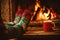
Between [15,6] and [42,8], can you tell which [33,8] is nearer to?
[42,8]

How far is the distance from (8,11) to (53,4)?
1.98ft

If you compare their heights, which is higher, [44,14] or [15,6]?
[15,6]

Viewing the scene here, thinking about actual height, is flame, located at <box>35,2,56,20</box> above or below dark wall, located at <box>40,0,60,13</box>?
below

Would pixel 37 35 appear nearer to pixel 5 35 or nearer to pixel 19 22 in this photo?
pixel 19 22

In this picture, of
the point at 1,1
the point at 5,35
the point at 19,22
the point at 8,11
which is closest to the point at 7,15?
the point at 8,11

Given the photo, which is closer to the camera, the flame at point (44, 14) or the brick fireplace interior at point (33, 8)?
the brick fireplace interior at point (33, 8)

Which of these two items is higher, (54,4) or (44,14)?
(54,4)

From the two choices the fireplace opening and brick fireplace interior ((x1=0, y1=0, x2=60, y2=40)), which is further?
the fireplace opening

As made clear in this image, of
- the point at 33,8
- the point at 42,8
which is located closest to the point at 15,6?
the point at 33,8

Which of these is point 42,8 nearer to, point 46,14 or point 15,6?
point 46,14

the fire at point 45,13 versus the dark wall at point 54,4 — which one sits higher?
the dark wall at point 54,4

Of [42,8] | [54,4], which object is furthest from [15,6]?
[54,4]

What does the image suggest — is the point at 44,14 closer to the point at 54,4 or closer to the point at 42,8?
the point at 42,8

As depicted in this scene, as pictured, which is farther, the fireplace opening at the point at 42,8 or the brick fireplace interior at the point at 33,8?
the fireplace opening at the point at 42,8
